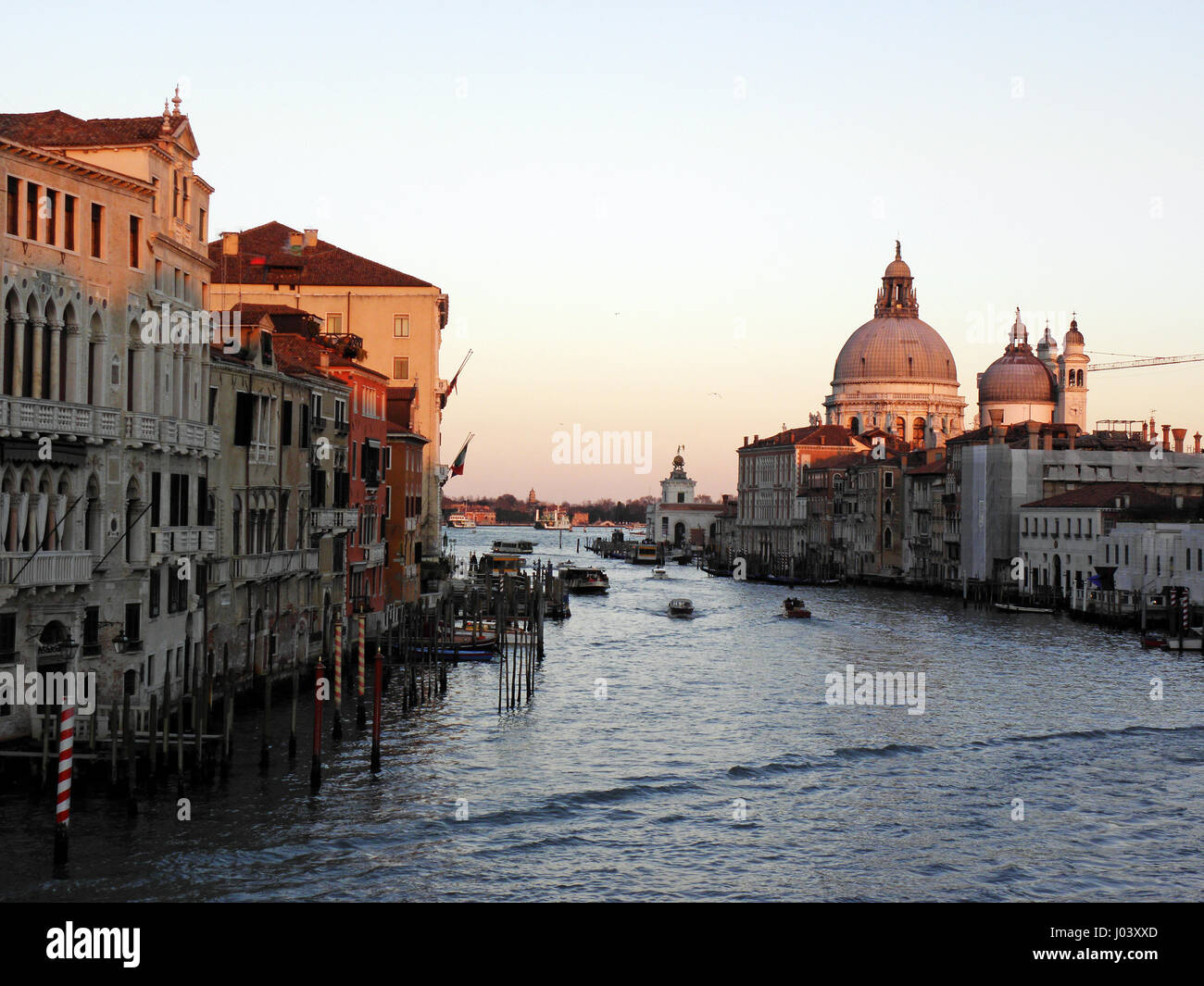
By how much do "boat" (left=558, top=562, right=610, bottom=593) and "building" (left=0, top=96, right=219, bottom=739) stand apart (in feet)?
175

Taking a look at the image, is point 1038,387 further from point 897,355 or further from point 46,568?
point 46,568

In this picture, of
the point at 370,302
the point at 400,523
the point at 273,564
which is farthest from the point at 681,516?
the point at 273,564

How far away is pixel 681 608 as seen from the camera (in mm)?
62031

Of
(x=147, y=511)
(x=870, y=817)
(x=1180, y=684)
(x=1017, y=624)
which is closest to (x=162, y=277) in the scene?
(x=147, y=511)

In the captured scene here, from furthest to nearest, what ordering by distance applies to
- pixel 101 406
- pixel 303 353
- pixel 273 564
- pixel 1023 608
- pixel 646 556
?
1. pixel 646 556
2. pixel 1023 608
3. pixel 303 353
4. pixel 273 564
5. pixel 101 406

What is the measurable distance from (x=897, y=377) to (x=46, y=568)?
116714 millimetres

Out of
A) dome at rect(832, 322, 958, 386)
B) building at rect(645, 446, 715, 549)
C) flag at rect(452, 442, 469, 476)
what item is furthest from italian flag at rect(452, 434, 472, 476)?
building at rect(645, 446, 715, 549)

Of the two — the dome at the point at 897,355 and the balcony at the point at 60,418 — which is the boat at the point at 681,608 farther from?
the dome at the point at 897,355

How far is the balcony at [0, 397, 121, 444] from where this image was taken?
18.2m

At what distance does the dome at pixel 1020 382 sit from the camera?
114 m

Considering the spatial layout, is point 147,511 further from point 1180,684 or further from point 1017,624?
point 1017,624

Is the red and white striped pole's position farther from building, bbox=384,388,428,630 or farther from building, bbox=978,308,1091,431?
building, bbox=978,308,1091,431
